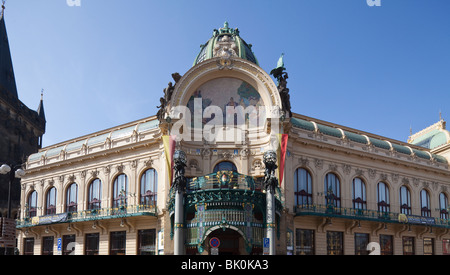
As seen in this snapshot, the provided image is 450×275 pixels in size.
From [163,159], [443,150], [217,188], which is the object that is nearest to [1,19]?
[163,159]

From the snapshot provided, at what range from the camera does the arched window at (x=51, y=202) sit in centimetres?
4400

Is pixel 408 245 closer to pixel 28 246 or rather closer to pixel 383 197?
pixel 383 197

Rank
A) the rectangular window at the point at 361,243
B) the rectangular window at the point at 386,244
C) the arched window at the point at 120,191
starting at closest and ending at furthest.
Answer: the arched window at the point at 120,191 → the rectangular window at the point at 361,243 → the rectangular window at the point at 386,244

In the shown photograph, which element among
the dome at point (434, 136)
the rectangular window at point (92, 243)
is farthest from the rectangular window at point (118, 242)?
the dome at point (434, 136)

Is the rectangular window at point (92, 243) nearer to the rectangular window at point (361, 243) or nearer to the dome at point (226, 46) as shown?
the dome at point (226, 46)

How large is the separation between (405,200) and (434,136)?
42.8 ft

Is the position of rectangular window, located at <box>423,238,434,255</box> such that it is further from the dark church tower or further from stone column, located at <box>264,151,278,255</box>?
the dark church tower

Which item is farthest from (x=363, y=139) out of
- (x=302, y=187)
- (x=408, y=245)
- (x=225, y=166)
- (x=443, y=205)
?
(x=225, y=166)

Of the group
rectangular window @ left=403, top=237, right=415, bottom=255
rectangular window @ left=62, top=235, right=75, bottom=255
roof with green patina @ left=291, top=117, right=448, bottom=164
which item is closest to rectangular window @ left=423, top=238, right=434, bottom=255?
rectangular window @ left=403, top=237, right=415, bottom=255

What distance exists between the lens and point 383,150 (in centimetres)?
4356

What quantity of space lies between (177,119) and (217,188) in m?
6.97

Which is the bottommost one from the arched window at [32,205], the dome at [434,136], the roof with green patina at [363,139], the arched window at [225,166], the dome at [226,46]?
the arched window at [32,205]

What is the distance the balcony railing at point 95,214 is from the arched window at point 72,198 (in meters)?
1.71
